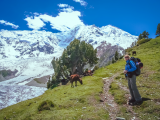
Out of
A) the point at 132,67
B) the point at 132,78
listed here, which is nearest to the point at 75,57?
the point at 132,78

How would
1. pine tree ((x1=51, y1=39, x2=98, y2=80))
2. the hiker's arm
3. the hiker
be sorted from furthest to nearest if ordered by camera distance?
pine tree ((x1=51, y1=39, x2=98, y2=80)), the hiker, the hiker's arm

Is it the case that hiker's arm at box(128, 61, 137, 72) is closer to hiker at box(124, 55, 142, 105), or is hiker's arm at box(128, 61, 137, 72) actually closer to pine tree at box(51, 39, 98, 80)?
hiker at box(124, 55, 142, 105)

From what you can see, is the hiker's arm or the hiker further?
the hiker

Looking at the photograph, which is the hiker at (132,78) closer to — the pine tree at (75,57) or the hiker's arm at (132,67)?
the hiker's arm at (132,67)

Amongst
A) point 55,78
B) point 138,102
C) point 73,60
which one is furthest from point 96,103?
point 55,78

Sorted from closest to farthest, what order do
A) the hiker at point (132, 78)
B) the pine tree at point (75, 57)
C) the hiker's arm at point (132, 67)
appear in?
the hiker's arm at point (132, 67)
the hiker at point (132, 78)
the pine tree at point (75, 57)

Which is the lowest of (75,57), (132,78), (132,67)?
(132,78)

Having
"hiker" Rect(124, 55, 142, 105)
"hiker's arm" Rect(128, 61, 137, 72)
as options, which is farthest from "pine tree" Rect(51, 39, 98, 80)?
"hiker's arm" Rect(128, 61, 137, 72)

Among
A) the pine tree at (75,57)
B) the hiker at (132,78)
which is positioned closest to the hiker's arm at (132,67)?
the hiker at (132,78)

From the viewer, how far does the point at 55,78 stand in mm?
58094

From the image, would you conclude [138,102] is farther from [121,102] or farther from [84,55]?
[84,55]

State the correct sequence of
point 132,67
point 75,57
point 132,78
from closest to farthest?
point 132,67, point 132,78, point 75,57

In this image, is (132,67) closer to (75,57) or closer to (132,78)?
(132,78)

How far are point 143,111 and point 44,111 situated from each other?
8989 mm
